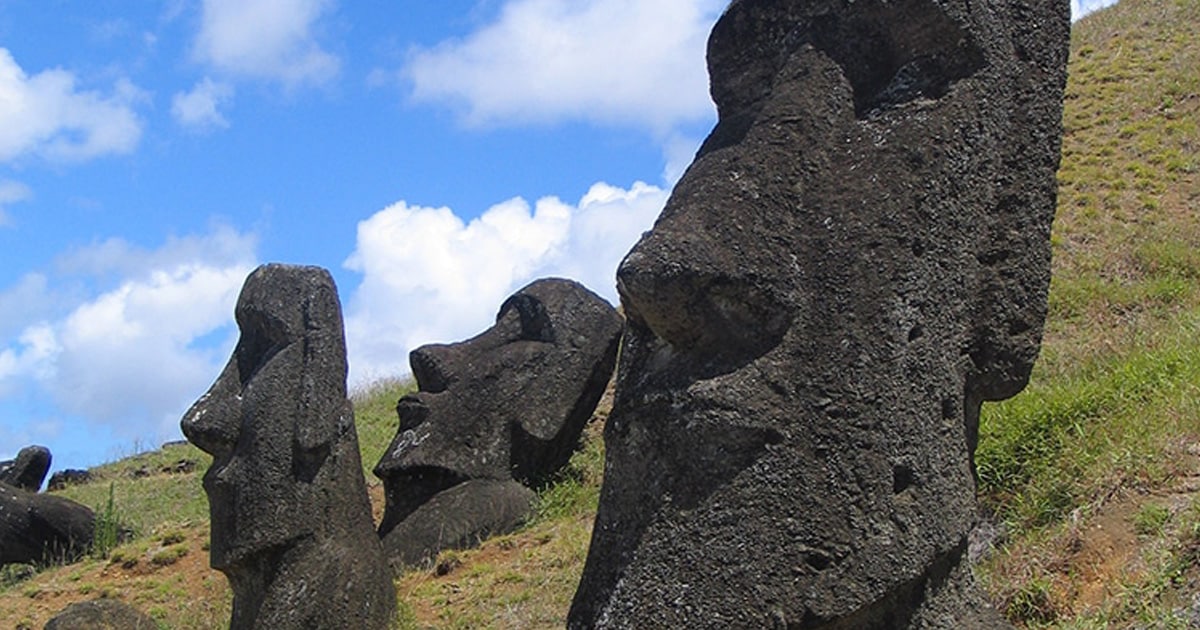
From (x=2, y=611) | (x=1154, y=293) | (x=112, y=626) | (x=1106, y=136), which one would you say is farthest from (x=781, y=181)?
(x=1106, y=136)

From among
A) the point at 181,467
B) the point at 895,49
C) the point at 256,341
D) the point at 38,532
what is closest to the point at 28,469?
the point at 38,532

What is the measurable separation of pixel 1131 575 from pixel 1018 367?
1.56 m

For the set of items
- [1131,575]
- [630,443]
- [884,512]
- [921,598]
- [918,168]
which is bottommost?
[1131,575]

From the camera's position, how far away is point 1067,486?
6.16m

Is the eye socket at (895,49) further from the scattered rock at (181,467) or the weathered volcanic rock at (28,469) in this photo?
the scattered rock at (181,467)

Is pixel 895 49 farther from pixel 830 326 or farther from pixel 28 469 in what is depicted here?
pixel 28 469

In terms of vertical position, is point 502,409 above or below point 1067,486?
above

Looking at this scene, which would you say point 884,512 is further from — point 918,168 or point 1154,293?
point 1154,293

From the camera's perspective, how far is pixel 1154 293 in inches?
474

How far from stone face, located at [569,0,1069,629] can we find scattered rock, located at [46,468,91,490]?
15688mm

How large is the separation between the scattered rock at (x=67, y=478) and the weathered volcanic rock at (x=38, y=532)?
6.06 metres

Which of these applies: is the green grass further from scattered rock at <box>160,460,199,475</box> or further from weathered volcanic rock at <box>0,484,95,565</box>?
weathered volcanic rock at <box>0,484,95,565</box>

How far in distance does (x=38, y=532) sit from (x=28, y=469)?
2226mm

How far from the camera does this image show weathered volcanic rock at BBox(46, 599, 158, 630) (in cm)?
777
